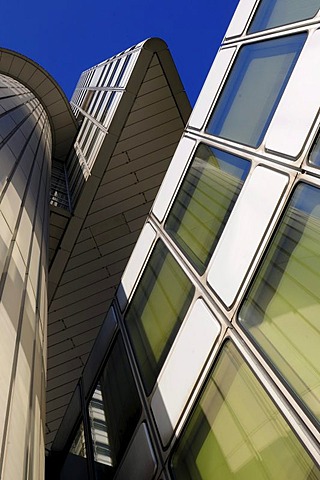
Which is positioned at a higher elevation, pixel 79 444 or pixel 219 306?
pixel 79 444

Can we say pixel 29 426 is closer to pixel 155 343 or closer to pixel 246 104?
pixel 155 343

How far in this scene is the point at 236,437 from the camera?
4484 mm

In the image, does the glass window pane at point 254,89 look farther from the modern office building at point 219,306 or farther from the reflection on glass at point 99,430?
the reflection on glass at point 99,430

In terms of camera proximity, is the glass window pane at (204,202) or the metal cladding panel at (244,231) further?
the glass window pane at (204,202)

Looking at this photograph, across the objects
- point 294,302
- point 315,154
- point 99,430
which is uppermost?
point 99,430

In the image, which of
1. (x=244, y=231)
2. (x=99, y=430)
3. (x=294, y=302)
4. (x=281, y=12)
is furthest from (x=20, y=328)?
(x=281, y=12)

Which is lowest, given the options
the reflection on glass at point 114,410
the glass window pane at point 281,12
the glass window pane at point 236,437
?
the glass window pane at point 236,437

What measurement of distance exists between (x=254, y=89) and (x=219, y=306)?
290 centimetres

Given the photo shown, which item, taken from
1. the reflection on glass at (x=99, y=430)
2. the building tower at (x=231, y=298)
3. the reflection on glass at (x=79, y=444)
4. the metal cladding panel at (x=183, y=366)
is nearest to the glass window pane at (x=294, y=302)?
the building tower at (x=231, y=298)

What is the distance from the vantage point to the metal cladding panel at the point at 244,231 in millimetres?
5199

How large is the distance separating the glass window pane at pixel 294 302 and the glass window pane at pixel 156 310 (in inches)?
58.5

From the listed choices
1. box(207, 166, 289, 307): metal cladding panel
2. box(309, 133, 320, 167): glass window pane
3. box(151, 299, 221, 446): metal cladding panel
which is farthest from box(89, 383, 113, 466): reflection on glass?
box(309, 133, 320, 167): glass window pane

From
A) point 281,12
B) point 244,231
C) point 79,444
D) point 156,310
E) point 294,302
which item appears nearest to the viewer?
point 294,302

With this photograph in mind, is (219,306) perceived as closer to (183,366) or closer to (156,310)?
(183,366)
